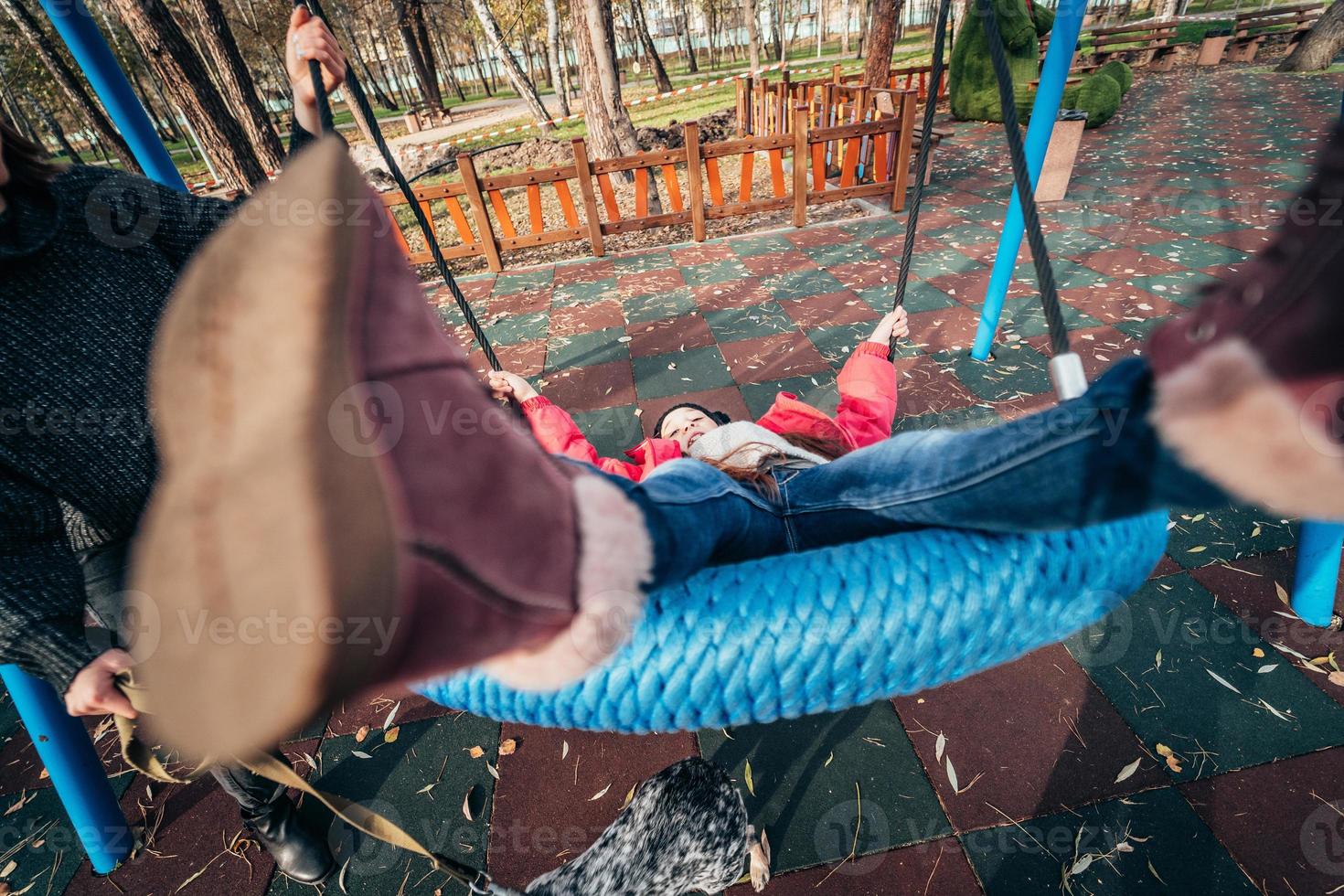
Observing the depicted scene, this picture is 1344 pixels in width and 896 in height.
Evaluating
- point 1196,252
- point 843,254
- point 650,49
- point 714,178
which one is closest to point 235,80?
point 714,178

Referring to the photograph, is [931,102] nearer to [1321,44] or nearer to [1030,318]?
[1030,318]

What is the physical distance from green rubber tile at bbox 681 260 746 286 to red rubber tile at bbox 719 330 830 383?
1.49m

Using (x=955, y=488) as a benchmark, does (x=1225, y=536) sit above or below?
below

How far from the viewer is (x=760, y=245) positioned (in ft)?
21.9

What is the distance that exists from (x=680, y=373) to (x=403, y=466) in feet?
12.8

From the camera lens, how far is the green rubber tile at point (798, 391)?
12.4 ft

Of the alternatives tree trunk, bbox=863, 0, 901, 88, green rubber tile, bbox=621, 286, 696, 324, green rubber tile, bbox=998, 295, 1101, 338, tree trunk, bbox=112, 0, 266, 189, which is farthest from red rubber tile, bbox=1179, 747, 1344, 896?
tree trunk, bbox=863, 0, 901, 88

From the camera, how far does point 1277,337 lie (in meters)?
0.60

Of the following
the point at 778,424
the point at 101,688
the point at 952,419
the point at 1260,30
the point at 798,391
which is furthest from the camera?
the point at 1260,30

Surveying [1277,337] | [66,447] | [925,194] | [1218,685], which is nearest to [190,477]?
[1277,337]

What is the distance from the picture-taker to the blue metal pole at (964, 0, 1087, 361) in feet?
8.84

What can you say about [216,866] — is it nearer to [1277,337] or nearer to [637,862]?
[637,862]

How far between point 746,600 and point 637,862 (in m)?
0.92

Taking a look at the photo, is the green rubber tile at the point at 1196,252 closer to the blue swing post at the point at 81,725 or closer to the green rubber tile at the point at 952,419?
the green rubber tile at the point at 952,419
